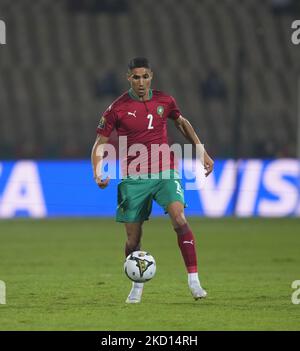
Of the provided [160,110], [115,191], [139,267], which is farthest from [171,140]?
[139,267]

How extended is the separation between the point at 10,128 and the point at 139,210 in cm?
1893

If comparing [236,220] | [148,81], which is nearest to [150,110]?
[148,81]

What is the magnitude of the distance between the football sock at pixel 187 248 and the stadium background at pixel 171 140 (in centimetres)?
40

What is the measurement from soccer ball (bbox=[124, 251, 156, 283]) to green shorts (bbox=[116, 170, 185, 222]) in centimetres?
42

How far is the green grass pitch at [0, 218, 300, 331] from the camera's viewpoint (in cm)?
889

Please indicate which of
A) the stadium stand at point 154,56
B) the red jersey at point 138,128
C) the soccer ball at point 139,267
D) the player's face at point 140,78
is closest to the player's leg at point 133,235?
the soccer ball at point 139,267

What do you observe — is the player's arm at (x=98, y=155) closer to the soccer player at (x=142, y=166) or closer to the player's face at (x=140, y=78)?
the soccer player at (x=142, y=166)

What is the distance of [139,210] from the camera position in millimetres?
10258

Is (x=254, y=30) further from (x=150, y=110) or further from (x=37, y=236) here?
(x=150, y=110)

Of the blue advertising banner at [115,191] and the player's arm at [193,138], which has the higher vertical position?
the player's arm at [193,138]

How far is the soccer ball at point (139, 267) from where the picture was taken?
997cm

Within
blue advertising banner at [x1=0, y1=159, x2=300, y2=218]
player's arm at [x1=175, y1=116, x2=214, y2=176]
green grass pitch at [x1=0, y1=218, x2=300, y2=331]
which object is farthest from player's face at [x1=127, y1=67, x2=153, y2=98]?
blue advertising banner at [x1=0, y1=159, x2=300, y2=218]

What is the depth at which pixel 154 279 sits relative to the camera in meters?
12.7

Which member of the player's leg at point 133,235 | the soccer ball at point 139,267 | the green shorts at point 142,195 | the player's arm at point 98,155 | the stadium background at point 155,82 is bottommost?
the stadium background at point 155,82
